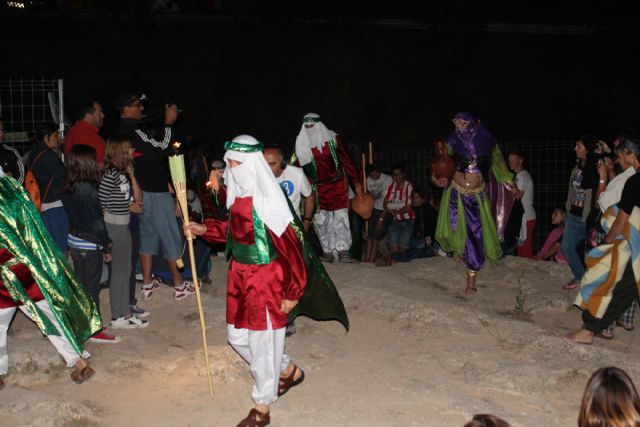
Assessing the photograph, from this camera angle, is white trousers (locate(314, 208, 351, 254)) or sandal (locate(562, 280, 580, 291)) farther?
white trousers (locate(314, 208, 351, 254))

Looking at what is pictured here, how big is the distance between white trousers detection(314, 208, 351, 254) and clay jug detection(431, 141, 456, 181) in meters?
1.86

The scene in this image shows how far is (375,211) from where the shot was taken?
10.9m

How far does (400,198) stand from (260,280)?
6.03 m

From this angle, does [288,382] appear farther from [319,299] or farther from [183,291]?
[183,291]

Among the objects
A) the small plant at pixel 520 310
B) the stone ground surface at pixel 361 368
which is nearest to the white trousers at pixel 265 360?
the stone ground surface at pixel 361 368

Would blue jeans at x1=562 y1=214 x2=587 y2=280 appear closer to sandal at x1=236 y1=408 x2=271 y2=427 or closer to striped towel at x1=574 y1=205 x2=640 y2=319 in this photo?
striped towel at x1=574 y1=205 x2=640 y2=319

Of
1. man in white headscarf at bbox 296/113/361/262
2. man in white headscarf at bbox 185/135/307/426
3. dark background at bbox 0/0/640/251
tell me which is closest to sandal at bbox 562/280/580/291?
man in white headscarf at bbox 296/113/361/262

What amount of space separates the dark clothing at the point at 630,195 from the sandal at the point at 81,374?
Result: 4.62m

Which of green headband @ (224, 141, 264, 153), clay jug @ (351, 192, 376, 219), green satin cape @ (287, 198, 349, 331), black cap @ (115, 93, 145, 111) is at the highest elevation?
black cap @ (115, 93, 145, 111)

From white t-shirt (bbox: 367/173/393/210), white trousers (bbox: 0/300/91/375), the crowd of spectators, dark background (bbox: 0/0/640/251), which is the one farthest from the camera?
dark background (bbox: 0/0/640/251)

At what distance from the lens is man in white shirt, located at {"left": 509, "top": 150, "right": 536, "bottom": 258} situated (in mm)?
9812

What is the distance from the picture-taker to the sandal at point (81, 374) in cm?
564

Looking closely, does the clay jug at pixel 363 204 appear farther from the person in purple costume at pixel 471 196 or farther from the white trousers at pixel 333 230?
the person in purple costume at pixel 471 196

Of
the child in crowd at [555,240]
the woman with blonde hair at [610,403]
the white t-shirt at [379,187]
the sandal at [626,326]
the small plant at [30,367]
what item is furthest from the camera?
the white t-shirt at [379,187]
